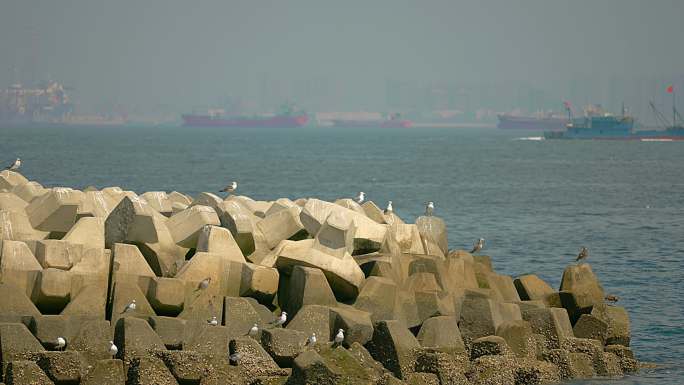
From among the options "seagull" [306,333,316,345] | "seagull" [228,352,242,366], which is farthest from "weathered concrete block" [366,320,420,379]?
"seagull" [228,352,242,366]

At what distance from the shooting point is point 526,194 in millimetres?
48062

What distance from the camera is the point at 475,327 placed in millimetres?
14805

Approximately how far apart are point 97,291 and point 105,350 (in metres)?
1.09

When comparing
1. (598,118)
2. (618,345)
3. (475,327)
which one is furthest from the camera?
(598,118)

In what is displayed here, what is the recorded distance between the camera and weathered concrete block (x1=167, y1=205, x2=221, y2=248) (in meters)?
16.0

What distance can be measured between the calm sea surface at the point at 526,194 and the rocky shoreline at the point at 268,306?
1.45m

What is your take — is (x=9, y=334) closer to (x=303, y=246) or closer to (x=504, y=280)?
(x=303, y=246)

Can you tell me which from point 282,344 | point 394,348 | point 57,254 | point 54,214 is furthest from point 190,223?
point 394,348

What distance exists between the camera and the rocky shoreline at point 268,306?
41.7 feet

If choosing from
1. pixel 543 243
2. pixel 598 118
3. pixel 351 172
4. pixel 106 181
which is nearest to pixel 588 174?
pixel 351 172

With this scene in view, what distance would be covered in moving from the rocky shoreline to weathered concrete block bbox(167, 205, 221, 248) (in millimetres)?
22

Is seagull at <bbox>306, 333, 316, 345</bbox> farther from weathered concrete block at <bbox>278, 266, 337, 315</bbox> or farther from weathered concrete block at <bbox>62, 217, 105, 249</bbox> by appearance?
weathered concrete block at <bbox>62, 217, 105, 249</bbox>

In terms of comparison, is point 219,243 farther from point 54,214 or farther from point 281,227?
point 54,214

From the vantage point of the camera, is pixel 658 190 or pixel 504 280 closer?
pixel 504 280
